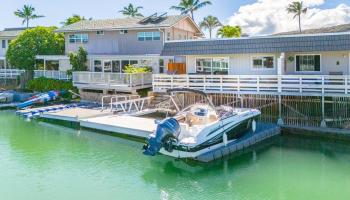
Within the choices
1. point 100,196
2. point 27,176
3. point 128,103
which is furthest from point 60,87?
point 100,196

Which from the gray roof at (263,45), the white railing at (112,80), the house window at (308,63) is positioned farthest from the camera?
the white railing at (112,80)

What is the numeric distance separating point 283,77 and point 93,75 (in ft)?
49.5

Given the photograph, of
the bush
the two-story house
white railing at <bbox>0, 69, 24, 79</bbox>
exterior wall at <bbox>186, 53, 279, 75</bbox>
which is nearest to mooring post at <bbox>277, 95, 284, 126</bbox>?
exterior wall at <bbox>186, 53, 279, 75</bbox>

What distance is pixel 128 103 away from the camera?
27.0 meters

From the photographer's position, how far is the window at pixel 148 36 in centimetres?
3381

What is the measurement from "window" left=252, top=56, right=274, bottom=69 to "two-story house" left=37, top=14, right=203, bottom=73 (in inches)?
320

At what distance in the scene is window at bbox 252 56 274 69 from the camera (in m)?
24.5

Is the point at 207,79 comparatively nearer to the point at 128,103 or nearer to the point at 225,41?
the point at 225,41

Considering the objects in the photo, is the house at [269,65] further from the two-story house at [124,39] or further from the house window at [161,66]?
the two-story house at [124,39]

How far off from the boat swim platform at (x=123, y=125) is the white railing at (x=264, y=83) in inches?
141

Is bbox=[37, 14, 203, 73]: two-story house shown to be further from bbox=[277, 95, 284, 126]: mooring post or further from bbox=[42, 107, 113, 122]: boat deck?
bbox=[277, 95, 284, 126]: mooring post

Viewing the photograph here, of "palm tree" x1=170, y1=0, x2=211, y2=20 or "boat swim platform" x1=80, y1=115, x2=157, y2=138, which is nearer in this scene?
"boat swim platform" x1=80, y1=115, x2=157, y2=138

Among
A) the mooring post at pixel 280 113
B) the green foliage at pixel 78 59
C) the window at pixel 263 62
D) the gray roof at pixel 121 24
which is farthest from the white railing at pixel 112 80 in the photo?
the mooring post at pixel 280 113

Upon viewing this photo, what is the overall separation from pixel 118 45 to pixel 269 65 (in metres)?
15.5
